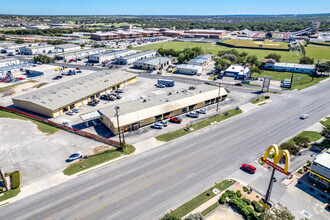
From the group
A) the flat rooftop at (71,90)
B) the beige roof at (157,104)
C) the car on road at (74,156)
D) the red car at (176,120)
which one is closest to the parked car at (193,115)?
the beige roof at (157,104)

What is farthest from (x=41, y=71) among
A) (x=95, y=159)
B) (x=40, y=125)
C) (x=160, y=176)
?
(x=160, y=176)

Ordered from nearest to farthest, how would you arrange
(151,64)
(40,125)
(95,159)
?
1. (95,159)
2. (40,125)
3. (151,64)

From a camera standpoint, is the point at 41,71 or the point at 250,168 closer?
the point at 250,168

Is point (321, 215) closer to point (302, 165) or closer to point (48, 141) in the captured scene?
point (302, 165)

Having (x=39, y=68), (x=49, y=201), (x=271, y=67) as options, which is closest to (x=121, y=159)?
(x=49, y=201)

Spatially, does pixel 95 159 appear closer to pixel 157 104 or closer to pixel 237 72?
pixel 157 104

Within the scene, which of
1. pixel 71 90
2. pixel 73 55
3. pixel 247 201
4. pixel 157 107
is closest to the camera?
pixel 247 201

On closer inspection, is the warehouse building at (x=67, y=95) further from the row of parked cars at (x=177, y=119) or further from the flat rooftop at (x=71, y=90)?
the row of parked cars at (x=177, y=119)
